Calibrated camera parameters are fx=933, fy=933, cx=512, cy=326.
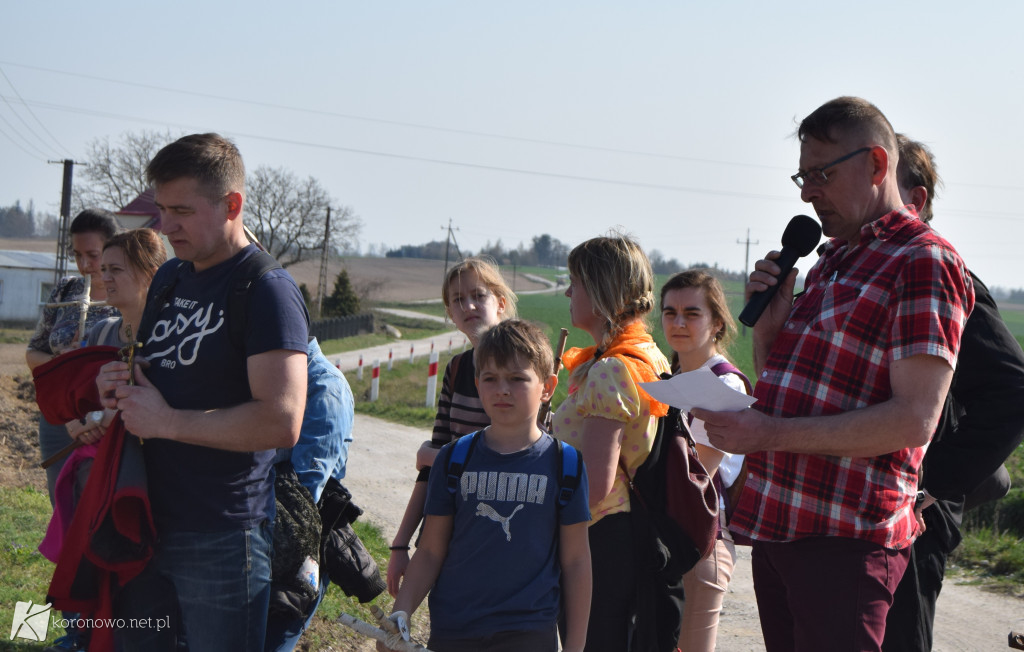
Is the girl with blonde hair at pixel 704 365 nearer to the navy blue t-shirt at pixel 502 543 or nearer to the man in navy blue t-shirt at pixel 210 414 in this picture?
the navy blue t-shirt at pixel 502 543

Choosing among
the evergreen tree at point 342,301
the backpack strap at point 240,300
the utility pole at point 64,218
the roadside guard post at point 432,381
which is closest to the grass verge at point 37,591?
the backpack strap at point 240,300

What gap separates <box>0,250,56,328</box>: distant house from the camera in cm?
4744

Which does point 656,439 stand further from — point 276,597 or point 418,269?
point 418,269

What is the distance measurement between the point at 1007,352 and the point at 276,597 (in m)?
2.48

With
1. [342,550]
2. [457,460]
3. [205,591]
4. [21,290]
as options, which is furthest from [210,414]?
[21,290]

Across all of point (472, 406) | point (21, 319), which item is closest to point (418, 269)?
point (21, 319)

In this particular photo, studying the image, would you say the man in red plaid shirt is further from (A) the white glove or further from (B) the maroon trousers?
(A) the white glove

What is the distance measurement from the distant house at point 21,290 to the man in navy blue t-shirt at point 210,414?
4930 centimetres

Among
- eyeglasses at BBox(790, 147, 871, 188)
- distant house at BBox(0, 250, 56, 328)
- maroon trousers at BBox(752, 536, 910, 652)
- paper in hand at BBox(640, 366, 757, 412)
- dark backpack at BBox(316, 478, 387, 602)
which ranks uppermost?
eyeglasses at BBox(790, 147, 871, 188)

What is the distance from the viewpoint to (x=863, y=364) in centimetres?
258

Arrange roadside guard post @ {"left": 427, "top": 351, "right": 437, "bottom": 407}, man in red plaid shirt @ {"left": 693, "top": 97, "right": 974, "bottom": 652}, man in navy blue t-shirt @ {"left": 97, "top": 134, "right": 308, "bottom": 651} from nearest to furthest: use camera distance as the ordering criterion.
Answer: man in red plaid shirt @ {"left": 693, "top": 97, "right": 974, "bottom": 652} < man in navy blue t-shirt @ {"left": 97, "top": 134, "right": 308, "bottom": 651} < roadside guard post @ {"left": 427, "top": 351, "right": 437, "bottom": 407}
